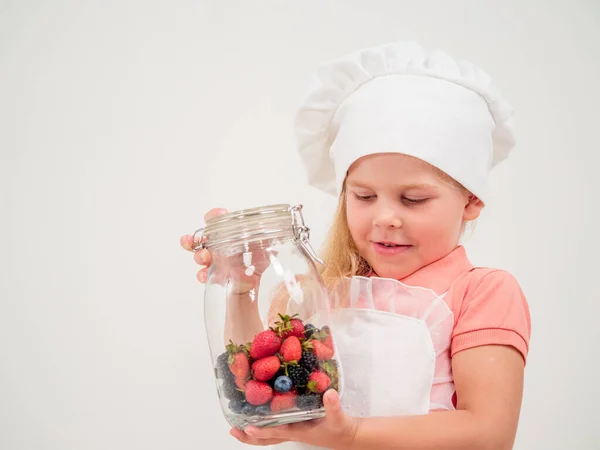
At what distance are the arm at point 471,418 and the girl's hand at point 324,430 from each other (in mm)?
26

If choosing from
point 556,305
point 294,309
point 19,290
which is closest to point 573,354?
point 556,305

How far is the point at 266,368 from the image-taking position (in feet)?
2.75

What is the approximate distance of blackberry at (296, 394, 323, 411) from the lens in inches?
34.1

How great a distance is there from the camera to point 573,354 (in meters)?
1.72

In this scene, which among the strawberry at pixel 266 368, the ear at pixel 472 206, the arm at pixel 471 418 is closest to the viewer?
the strawberry at pixel 266 368

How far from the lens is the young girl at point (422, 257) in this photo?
1.00m

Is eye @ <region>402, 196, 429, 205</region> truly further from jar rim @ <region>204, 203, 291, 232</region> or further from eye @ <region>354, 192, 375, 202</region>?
jar rim @ <region>204, 203, 291, 232</region>

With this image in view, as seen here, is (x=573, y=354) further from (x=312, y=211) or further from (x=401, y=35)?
(x=401, y=35)

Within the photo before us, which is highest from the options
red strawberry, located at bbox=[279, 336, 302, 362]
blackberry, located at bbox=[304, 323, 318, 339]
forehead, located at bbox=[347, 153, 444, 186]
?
forehead, located at bbox=[347, 153, 444, 186]

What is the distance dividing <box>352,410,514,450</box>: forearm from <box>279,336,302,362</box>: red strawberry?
0.16 metres

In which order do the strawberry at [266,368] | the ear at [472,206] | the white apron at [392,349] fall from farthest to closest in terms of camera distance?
the ear at [472,206] < the white apron at [392,349] < the strawberry at [266,368]

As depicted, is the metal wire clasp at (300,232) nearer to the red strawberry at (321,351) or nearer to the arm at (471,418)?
the red strawberry at (321,351)

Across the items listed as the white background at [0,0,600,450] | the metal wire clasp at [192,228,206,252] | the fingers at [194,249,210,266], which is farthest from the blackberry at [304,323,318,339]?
the white background at [0,0,600,450]

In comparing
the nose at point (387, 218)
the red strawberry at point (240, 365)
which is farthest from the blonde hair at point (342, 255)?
the red strawberry at point (240, 365)
